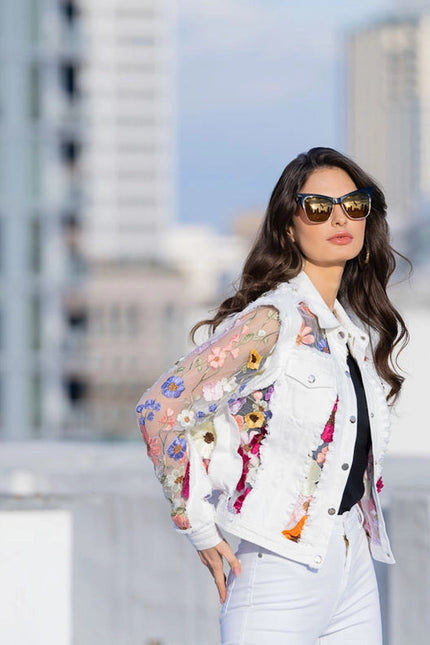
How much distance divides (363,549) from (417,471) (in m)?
1.39

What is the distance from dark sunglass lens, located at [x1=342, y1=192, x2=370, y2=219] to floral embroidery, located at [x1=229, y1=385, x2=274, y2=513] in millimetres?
428

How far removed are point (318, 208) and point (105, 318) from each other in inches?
3700

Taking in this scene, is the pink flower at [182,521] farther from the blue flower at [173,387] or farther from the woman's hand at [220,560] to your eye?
the blue flower at [173,387]

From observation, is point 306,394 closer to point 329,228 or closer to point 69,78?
point 329,228

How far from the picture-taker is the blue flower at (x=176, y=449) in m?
2.22

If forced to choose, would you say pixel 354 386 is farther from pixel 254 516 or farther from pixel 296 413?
pixel 254 516

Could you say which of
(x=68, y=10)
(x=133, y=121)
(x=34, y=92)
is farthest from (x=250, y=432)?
(x=133, y=121)

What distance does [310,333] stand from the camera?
Answer: 2.25 meters

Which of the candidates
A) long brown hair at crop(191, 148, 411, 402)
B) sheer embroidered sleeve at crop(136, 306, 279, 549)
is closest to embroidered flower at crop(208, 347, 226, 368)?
sheer embroidered sleeve at crop(136, 306, 279, 549)

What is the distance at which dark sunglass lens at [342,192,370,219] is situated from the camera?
7.61ft

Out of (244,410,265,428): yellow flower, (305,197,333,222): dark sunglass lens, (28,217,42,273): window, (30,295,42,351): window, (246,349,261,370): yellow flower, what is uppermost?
(305,197,333,222): dark sunglass lens

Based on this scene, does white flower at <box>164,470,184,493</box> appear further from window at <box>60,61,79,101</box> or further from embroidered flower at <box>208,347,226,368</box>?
window at <box>60,61,79,101</box>

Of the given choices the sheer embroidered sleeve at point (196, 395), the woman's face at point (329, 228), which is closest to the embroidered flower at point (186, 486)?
the sheer embroidered sleeve at point (196, 395)

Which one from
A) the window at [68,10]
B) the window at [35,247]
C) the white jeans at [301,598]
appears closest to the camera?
the white jeans at [301,598]
